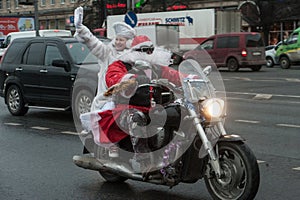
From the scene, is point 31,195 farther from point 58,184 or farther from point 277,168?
point 277,168

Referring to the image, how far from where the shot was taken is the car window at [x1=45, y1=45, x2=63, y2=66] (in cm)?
1191

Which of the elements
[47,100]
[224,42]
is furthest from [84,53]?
[224,42]

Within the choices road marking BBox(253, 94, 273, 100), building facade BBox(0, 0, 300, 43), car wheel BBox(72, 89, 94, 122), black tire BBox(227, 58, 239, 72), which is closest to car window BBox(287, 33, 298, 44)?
black tire BBox(227, 58, 239, 72)

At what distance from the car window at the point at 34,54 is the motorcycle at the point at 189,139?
7.08m

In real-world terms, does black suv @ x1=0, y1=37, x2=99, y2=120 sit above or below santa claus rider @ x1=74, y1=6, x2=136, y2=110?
below

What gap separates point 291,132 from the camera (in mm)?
9820

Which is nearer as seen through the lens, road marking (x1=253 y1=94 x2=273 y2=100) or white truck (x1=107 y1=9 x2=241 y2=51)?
road marking (x1=253 y1=94 x2=273 y2=100)

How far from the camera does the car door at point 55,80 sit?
455 inches

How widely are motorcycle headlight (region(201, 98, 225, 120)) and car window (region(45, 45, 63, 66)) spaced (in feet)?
23.6

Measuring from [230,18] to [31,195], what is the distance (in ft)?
104

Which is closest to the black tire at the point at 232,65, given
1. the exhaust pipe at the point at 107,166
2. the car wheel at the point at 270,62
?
the car wheel at the point at 270,62

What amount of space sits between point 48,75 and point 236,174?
24.6ft

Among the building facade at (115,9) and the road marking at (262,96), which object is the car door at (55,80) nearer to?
the road marking at (262,96)

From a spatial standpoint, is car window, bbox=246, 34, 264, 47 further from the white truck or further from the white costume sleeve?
the white costume sleeve
